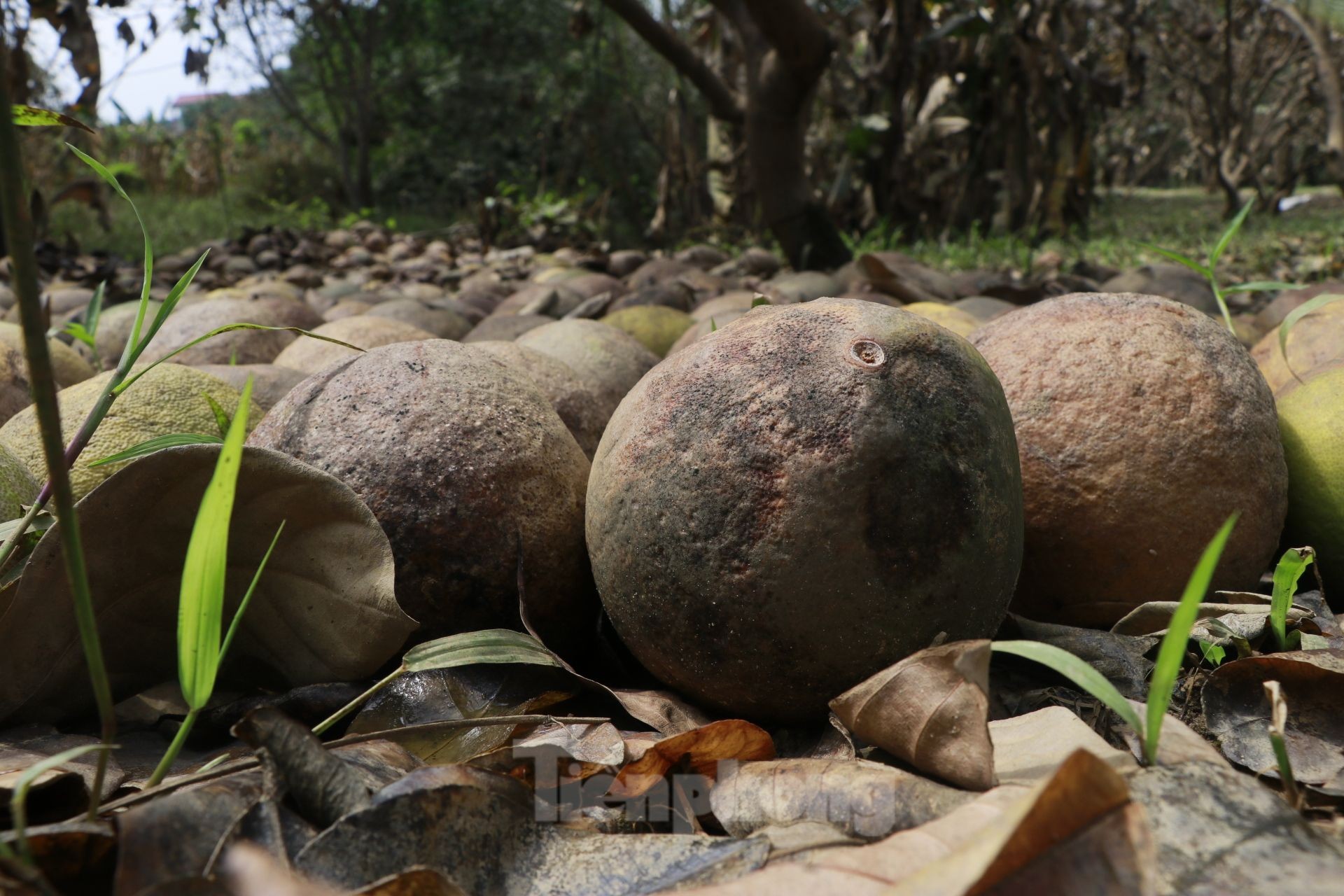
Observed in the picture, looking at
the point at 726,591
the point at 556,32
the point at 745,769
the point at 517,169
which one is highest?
the point at 556,32

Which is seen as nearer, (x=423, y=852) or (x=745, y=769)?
(x=423, y=852)

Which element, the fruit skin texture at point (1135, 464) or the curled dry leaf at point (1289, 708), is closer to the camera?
the curled dry leaf at point (1289, 708)

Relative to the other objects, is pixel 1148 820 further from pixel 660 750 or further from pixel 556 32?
pixel 556 32

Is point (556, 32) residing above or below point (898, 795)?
above

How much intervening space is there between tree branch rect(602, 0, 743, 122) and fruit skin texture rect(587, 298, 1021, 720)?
15.6 ft

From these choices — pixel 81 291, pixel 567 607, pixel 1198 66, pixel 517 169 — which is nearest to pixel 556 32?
pixel 517 169

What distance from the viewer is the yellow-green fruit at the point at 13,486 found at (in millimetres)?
1706

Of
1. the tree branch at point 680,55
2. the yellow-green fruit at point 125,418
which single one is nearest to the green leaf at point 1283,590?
the yellow-green fruit at point 125,418

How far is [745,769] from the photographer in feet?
4.22

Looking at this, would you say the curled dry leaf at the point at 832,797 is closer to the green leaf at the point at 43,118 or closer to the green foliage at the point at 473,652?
the green foliage at the point at 473,652

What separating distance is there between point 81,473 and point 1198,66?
15862 millimetres

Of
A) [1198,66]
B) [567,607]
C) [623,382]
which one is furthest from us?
[1198,66]

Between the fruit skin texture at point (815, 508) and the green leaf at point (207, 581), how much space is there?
0.63 meters

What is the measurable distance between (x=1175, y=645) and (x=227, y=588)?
1249mm
